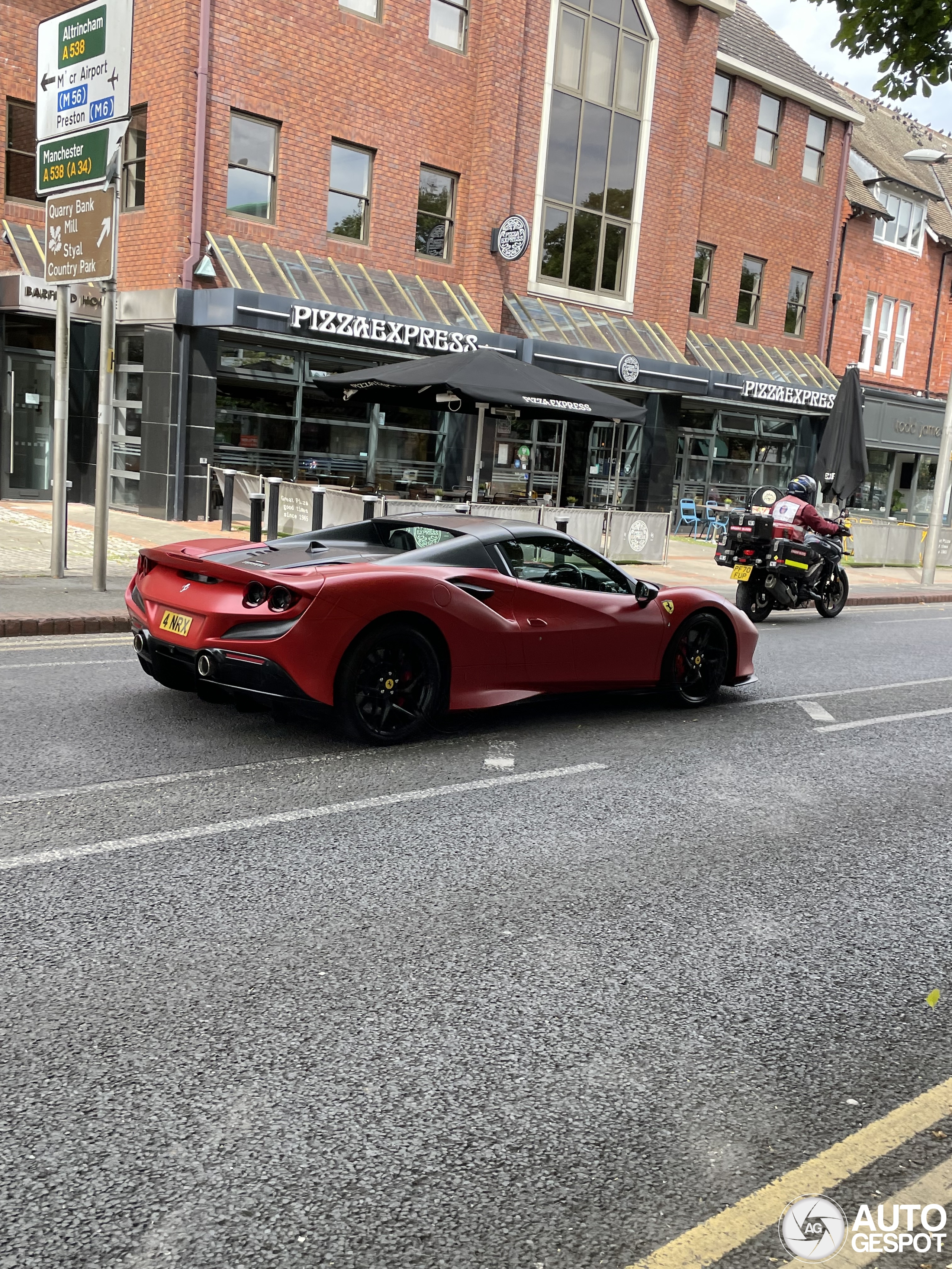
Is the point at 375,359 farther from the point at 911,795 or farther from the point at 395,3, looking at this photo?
the point at 911,795

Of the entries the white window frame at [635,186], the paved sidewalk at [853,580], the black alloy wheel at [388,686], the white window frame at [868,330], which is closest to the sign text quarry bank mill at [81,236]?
the black alloy wheel at [388,686]

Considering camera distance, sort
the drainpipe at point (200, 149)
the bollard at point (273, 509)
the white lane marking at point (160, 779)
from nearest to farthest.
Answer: the white lane marking at point (160, 779), the bollard at point (273, 509), the drainpipe at point (200, 149)

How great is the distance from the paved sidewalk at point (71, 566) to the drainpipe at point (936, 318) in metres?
26.5

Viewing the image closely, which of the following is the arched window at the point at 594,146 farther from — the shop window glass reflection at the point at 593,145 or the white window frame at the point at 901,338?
the white window frame at the point at 901,338

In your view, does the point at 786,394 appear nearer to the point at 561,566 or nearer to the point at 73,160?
the point at 73,160

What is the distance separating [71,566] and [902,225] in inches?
1196

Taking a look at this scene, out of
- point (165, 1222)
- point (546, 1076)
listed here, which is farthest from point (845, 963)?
point (165, 1222)

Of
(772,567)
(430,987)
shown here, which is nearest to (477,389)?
(772,567)

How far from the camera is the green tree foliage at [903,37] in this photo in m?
7.88

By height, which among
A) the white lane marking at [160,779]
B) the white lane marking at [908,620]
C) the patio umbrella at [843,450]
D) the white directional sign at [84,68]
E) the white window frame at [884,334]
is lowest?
the white lane marking at [908,620]

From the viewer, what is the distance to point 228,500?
18203mm

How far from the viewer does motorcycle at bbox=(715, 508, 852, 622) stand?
14500 millimetres

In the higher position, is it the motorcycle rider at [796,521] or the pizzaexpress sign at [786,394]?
the pizzaexpress sign at [786,394]

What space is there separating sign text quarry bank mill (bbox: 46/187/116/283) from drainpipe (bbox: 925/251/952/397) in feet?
104
